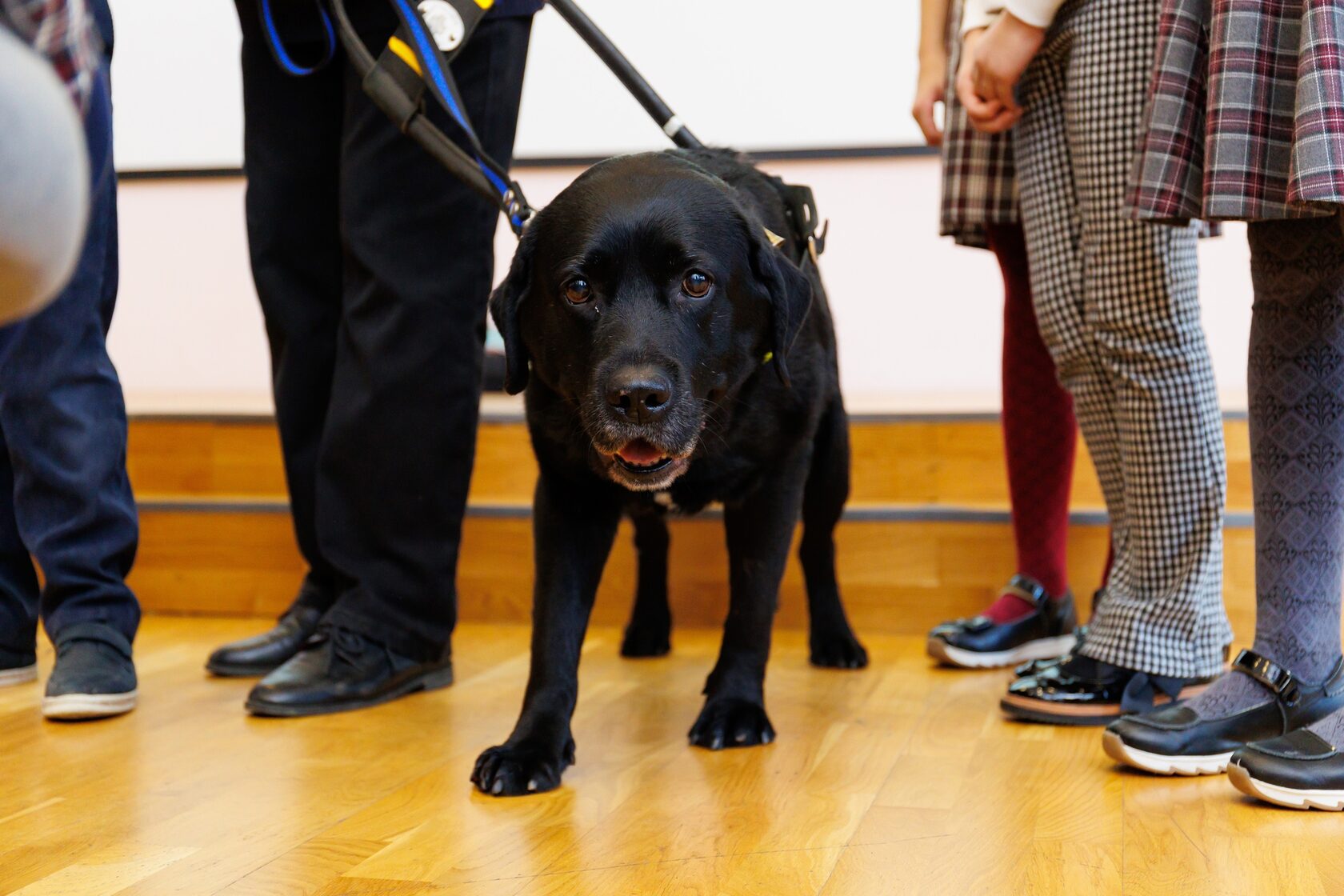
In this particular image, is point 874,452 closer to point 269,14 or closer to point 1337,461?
point 1337,461

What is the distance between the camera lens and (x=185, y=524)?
2.67m

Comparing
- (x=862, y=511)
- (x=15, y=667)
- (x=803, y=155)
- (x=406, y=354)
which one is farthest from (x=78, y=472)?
(x=803, y=155)

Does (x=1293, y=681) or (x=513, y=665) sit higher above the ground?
(x=1293, y=681)

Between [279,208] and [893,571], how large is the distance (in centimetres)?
129

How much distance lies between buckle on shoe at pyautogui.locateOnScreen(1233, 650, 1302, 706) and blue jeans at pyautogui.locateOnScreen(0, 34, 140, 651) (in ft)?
5.15

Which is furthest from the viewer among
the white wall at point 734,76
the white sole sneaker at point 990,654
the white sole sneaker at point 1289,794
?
the white wall at point 734,76

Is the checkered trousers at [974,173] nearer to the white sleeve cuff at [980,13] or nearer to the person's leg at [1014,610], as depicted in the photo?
the person's leg at [1014,610]

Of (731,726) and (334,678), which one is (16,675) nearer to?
(334,678)

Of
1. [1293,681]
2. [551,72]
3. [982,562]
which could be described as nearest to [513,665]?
[982,562]

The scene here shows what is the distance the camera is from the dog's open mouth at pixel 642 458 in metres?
1.45

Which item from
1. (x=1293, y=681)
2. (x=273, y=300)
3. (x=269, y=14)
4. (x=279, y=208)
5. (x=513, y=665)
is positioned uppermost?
(x=269, y=14)

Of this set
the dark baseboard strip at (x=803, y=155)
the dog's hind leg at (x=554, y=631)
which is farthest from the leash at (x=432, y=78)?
the dark baseboard strip at (x=803, y=155)

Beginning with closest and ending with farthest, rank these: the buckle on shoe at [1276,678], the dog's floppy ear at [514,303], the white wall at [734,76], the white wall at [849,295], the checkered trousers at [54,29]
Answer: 1. the checkered trousers at [54,29]
2. the buckle on shoe at [1276,678]
3. the dog's floppy ear at [514,303]
4. the white wall at [849,295]
5. the white wall at [734,76]

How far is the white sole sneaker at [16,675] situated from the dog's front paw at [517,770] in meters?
0.97
